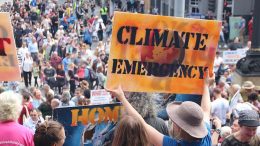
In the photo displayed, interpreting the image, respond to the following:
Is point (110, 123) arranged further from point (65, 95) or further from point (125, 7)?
point (125, 7)

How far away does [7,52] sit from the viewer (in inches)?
201

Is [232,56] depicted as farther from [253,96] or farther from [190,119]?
[190,119]

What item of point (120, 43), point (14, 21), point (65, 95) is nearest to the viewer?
point (120, 43)

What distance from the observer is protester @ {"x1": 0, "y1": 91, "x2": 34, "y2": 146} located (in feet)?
13.6

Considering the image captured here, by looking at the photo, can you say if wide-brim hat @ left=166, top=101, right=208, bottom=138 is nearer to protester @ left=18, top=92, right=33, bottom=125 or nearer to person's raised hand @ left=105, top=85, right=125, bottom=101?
person's raised hand @ left=105, top=85, right=125, bottom=101

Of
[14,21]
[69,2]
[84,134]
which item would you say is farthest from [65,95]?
[69,2]

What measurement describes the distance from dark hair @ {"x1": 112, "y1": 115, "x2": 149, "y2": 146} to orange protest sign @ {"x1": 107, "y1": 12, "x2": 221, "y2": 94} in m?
1.10

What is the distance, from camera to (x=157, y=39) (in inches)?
190

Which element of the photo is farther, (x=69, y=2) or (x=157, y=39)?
(x=69, y=2)

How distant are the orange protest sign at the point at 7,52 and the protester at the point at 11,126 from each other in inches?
29.4

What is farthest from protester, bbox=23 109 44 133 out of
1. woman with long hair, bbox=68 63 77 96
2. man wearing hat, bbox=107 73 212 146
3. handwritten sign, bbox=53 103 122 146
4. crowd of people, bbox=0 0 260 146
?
woman with long hair, bbox=68 63 77 96

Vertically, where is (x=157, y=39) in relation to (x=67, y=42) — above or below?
above

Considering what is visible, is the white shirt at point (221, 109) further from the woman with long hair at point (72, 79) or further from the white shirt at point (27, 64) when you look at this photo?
the white shirt at point (27, 64)

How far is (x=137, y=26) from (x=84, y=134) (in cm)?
109
